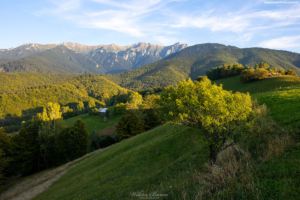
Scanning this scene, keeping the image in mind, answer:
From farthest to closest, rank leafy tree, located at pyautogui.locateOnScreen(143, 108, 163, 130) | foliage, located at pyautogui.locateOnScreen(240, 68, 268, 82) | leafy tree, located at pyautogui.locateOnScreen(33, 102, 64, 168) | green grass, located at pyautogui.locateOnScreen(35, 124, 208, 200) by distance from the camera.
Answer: leafy tree, located at pyautogui.locateOnScreen(143, 108, 163, 130)
foliage, located at pyautogui.locateOnScreen(240, 68, 268, 82)
leafy tree, located at pyautogui.locateOnScreen(33, 102, 64, 168)
green grass, located at pyautogui.locateOnScreen(35, 124, 208, 200)

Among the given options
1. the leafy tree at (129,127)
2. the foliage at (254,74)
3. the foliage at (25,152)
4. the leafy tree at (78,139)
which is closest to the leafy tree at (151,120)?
the leafy tree at (129,127)

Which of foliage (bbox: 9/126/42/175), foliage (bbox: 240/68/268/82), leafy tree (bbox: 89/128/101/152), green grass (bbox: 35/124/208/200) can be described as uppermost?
foliage (bbox: 240/68/268/82)

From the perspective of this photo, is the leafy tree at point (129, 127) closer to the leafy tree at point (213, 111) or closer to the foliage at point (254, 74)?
the leafy tree at point (213, 111)

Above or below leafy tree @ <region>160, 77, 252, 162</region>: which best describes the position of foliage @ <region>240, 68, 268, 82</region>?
above

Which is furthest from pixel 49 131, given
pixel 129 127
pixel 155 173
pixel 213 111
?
pixel 213 111

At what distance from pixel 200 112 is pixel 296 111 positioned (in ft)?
29.6

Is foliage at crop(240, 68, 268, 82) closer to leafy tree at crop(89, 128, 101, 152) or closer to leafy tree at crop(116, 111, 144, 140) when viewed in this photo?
leafy tree at crop(116, 111, 144, 140)

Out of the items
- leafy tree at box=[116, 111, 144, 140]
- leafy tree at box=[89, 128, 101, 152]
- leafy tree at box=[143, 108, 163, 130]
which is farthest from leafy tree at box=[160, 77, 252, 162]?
leafy tree at box=[89, 128, 101, 152]

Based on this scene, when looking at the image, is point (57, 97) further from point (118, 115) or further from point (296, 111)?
point (296, 111)

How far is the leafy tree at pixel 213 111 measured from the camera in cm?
823

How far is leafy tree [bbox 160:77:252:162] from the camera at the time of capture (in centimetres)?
823

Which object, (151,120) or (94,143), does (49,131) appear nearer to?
(94,143)

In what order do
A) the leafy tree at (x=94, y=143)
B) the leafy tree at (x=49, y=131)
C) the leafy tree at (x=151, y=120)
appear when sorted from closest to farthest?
1. the leafy tree at (x=49, y=131)
2. the leafy tree at (x=94, y=143)
3. the leafy tree at (x=151, y=120)

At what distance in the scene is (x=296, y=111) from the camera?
11.2 metres
